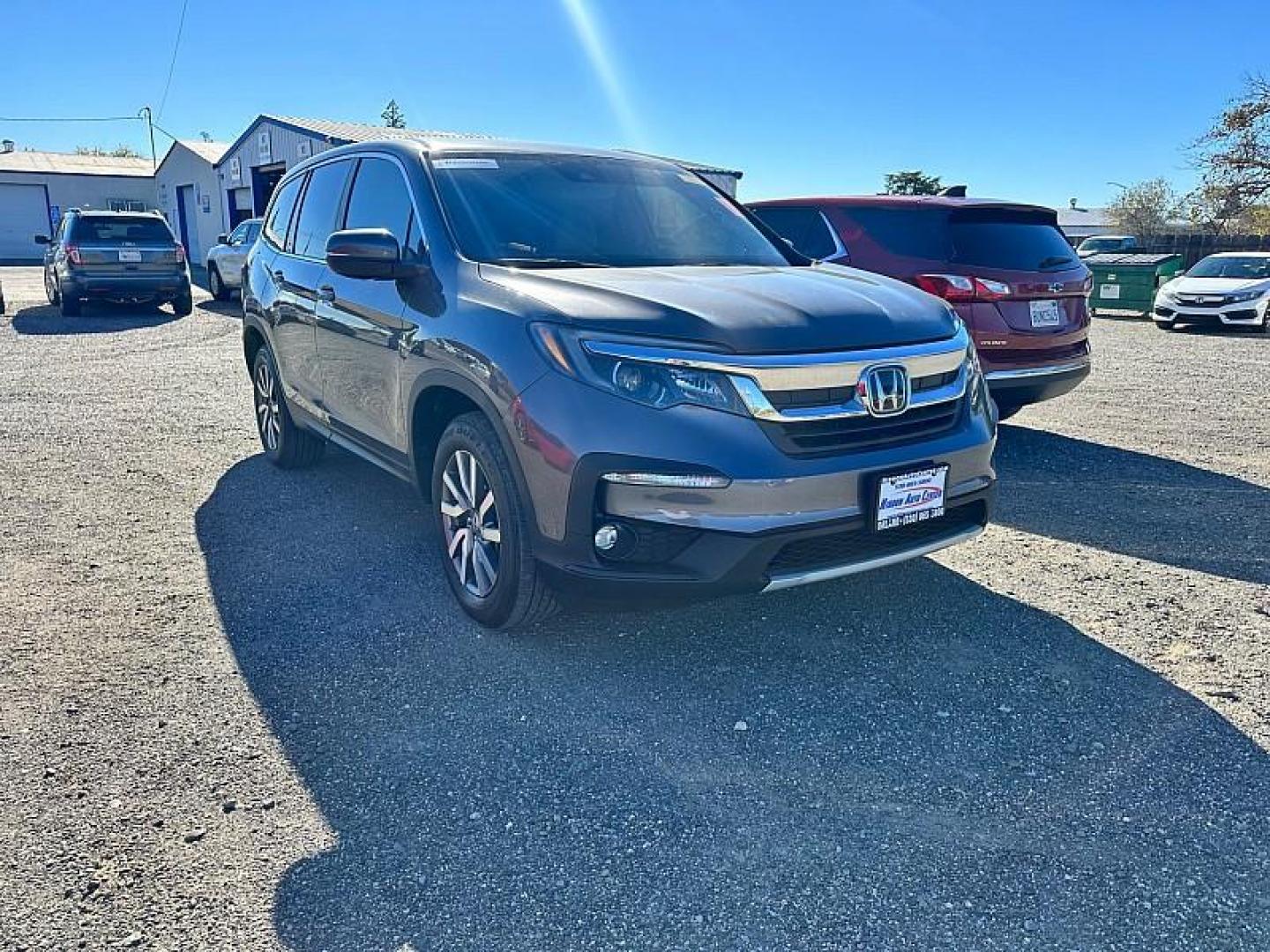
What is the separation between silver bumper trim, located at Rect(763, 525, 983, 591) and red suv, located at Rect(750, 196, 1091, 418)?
2902 millimetres

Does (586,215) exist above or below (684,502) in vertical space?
above

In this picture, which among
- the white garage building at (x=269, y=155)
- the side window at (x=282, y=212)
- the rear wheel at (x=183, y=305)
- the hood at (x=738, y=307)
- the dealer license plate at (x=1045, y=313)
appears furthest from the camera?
the white garage building at (x=269, y=155)

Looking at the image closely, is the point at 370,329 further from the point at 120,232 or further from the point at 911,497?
the point at 120,232

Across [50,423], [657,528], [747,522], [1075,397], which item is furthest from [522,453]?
[1075,397]

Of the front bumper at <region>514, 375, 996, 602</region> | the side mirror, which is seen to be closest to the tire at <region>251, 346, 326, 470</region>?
the side mirror

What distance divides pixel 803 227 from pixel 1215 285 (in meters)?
12.4

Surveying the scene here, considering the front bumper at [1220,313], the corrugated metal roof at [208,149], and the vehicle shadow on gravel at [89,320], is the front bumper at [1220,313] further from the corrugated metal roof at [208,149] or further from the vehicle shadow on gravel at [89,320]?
the corrugated metal roof at [208,149]

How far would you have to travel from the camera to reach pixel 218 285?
1892 centimetres

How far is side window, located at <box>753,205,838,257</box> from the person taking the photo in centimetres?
672

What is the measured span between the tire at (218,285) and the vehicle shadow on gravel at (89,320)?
1229mm

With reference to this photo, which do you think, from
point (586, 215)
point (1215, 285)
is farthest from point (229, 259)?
point (1215, 285)

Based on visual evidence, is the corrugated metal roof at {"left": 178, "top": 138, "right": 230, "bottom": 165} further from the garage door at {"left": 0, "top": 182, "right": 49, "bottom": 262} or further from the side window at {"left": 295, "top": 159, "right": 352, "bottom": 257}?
the side window at {"left": 295, "top": 159, "right": 352, "bottom": 257}

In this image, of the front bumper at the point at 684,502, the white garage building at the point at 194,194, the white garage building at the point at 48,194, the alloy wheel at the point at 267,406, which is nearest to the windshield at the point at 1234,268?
the alloy wheel at the point at 267,406

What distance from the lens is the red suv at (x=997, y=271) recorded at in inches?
232
